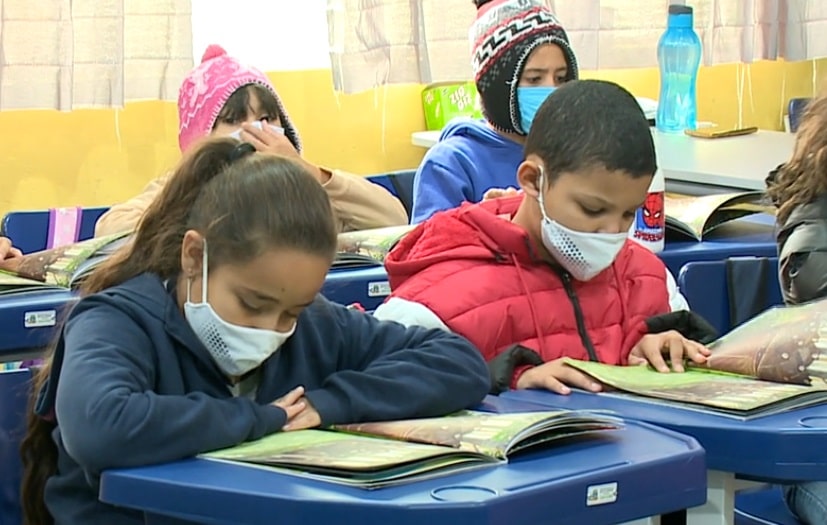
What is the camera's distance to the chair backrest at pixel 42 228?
7.83 feet

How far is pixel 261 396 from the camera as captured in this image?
1.47 meters

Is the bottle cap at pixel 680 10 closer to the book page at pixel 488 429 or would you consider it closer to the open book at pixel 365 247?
the open book at pixel 365 247

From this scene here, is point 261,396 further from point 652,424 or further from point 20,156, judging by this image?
point 20,156

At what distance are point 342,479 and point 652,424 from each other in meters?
0.37

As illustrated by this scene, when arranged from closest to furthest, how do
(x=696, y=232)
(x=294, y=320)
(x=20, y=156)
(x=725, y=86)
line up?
(x=294, y=320) → (x=696, y=232) → (x=20, y=156) → (x=725, y=86)

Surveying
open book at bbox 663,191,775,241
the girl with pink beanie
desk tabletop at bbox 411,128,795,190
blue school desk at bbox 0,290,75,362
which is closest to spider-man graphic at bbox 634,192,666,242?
open book at bbox 663,191,775,241

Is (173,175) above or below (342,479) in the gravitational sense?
above

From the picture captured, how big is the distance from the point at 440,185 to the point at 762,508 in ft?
3.31

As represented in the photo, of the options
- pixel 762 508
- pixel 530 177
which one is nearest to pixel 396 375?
pixel 530 177

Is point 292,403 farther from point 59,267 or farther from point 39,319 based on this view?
point 59,267

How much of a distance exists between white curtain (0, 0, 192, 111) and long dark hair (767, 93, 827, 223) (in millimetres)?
1322

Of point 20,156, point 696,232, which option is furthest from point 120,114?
point 696,232

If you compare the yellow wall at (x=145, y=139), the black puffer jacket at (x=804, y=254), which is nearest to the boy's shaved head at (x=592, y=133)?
the black puffer jacket at (x=804, y=254)

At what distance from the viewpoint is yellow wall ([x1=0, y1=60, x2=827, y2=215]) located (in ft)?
9.67
